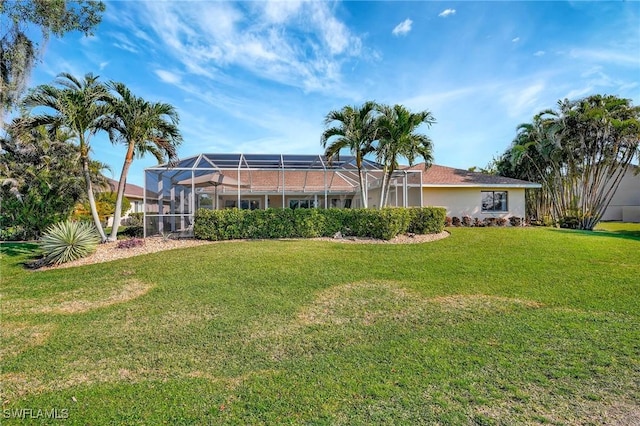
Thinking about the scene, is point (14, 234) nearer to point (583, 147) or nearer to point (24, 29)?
point (24, 29)

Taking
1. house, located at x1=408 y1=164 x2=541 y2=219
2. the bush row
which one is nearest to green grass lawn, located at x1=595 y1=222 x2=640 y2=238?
the bush row

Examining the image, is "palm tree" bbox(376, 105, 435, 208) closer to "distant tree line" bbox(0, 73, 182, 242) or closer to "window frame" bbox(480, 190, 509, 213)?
"distant tree line" bbox(0, 73, 182, 242)

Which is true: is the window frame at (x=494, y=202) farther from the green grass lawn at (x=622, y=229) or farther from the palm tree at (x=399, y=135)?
the palm tree at (x=399, y=135)

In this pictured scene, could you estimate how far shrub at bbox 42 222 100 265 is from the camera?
33.4ft

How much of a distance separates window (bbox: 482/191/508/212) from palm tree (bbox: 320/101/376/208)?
41.7 feet

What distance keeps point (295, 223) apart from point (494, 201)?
16696 millimetres

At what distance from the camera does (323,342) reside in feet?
16.1

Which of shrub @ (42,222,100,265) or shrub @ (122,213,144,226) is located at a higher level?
shrub @ (122,213,144,226)

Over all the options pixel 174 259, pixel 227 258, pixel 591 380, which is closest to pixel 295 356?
pixel 591 380

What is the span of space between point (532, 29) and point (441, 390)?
13.9m

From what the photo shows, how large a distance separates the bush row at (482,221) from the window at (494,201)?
992mm

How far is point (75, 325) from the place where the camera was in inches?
221

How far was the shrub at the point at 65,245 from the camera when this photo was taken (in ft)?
33.4

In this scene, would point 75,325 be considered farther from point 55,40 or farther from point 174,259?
point 55,40
